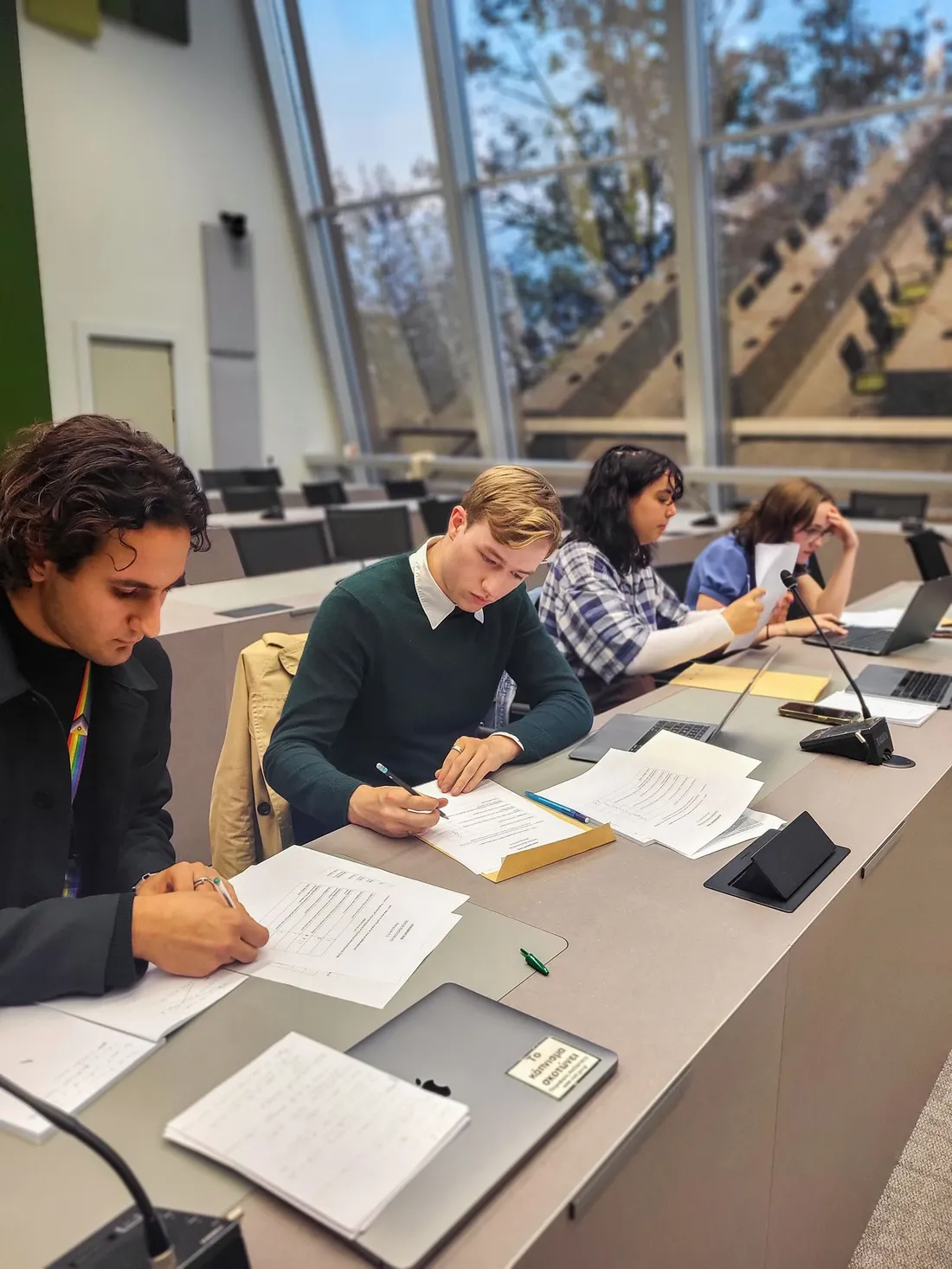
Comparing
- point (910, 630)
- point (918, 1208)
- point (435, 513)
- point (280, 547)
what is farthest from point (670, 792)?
point (435, 513)

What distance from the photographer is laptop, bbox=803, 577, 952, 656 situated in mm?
2611

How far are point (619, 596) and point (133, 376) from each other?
19.8ft

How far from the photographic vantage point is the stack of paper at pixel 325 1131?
0.73 m

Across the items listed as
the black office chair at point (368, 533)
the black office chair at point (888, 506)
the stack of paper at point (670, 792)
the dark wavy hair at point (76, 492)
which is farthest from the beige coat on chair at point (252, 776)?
the black office chair at point (888, 506)

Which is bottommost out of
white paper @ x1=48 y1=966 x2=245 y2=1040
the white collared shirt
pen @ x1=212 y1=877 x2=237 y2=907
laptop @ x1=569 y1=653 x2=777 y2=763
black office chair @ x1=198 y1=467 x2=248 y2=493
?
white paper @ x1=48 y1=966 x2=245 y2=1040

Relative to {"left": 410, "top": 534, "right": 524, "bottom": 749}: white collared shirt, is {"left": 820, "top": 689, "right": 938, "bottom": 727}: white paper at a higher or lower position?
lower

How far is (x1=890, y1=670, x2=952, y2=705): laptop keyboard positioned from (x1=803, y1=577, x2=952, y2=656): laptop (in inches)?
8.3

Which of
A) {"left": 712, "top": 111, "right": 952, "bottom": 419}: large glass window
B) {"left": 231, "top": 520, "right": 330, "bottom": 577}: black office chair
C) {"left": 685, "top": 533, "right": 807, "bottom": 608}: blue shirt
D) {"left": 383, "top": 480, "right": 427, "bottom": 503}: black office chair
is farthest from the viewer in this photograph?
{"left": 383, "top": 480, "right": 427, "bottom": 503}: black office chair

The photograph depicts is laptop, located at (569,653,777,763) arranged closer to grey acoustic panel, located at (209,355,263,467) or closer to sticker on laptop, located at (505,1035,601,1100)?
sticker on laptop, located at (505,1035,601,1100)

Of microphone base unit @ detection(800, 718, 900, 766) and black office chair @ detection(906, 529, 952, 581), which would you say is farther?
black office chair @ detection(906, 529, 952, 581)

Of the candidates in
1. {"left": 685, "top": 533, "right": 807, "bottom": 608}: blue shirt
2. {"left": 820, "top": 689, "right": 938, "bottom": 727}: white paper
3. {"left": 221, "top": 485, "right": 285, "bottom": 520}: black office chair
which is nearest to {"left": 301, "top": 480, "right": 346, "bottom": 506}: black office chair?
{"left": 221, "top": 485, "right": 285, "bottom": 520}: black office chair

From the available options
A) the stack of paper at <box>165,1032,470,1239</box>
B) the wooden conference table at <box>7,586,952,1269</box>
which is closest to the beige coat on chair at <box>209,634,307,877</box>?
the wooden conference table at <box>7,586,952,1269</box>

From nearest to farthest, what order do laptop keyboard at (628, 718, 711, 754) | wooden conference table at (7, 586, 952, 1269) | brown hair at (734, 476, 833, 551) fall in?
wooden conference table at (7, 586, 952, 1269)
laptop keyboard at (628, 718, 711, 754)
brown hair at (734, 476, 833, 551)

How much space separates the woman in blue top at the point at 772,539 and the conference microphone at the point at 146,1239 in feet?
7.53
